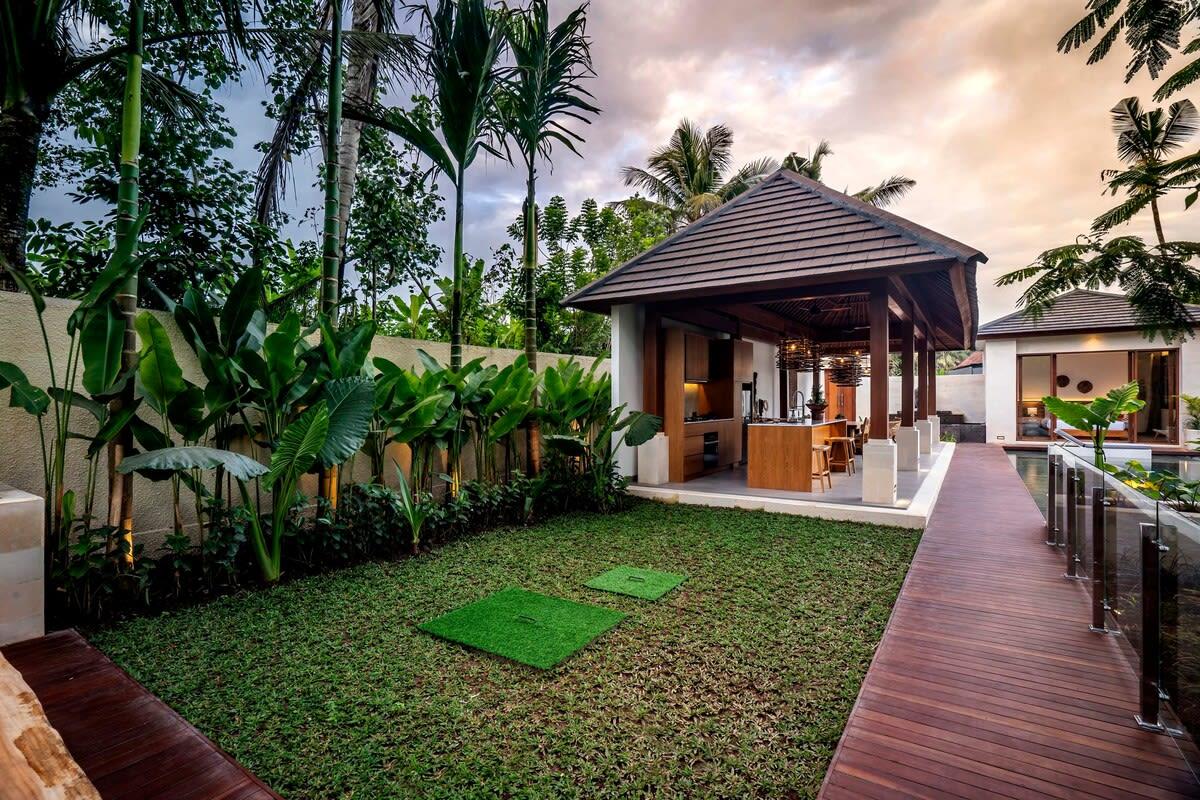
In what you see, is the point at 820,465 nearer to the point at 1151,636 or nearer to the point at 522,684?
the point at 1151,636

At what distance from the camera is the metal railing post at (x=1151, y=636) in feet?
7.36

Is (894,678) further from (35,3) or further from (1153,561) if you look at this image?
(35,3)

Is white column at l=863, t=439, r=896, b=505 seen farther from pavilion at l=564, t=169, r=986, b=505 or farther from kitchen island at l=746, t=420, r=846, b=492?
kitchen island at l=746, t=420, r=846, b=492

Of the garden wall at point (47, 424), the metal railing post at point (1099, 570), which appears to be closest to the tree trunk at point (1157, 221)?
the metal railing post at point (1099, 570)

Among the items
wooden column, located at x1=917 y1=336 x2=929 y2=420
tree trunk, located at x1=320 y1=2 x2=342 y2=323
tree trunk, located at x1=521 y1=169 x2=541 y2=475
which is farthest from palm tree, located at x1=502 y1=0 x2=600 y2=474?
wooden column, located at x1=917 y1=336 x2=929 y2=420

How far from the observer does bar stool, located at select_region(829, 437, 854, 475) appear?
9125mm

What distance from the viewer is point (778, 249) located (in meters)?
6.97

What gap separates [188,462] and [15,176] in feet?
9.99

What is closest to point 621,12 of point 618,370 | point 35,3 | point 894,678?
point 618,370

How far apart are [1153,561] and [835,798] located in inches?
69.1

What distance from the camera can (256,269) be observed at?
367 cm

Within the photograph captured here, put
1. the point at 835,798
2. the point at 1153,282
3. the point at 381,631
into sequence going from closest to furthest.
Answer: the point at 835,798
the point at 381,631
the point at 1153,282

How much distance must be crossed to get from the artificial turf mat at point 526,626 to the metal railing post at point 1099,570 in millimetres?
2921

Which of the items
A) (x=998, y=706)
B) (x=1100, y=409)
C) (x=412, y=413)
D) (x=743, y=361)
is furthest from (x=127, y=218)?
(x=743, y=361)
